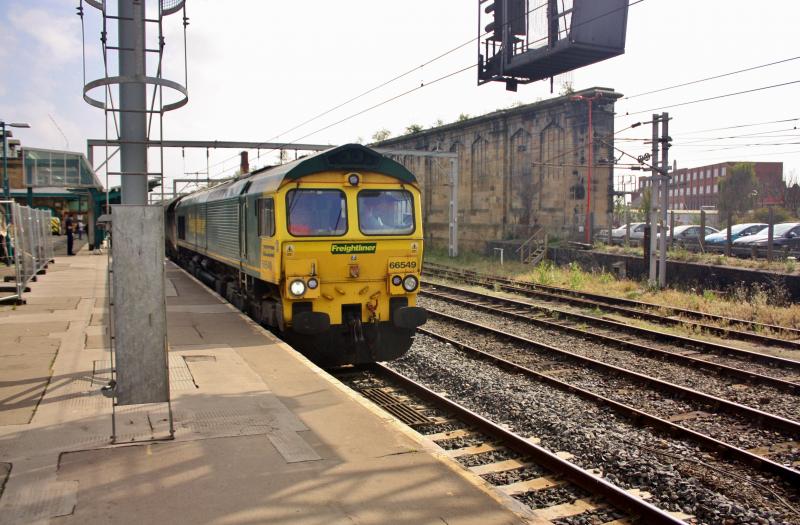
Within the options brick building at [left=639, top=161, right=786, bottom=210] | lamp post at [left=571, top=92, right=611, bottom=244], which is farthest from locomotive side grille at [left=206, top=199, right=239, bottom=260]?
brick building at [left=639, top=161, right=786, bottom=210]

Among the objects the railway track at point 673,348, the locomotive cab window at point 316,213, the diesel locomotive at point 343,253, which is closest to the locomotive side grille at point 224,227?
the diesel locomotive at point 343,253

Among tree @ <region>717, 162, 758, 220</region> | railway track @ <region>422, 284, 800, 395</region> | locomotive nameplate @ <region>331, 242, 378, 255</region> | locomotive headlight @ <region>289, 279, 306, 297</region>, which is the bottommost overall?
railway track @ <region>422, 284, 800, 395</region>

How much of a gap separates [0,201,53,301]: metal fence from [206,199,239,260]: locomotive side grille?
4.02 meters

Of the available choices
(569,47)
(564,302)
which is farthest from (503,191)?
(569,47)

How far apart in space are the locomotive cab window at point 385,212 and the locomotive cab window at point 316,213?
30 cm

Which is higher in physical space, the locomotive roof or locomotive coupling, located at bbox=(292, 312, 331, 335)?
the locomotive roof

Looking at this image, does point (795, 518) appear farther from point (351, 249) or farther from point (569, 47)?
point (569, 47)

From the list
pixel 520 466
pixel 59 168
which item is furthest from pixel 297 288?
pixel 59 168

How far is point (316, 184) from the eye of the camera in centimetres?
936

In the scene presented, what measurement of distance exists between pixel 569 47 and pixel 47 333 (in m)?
9.88

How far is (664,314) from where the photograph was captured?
14.8m

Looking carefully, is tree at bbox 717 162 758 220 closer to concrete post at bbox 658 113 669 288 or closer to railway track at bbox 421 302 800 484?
concrete post at bbox 658 113 669 288

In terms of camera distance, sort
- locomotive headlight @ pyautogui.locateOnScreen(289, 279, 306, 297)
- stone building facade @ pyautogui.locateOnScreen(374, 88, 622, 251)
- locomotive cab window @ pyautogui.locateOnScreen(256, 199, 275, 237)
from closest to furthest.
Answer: locomotive headlight @ pyautogui.locateOnScreen(289, 279, 306, 297) < locomotive cab window @ pyautogui.locateOnScreen(256, 199, 275, 237) < stone building facade @ pyautogui.locateOnScreen(374, 88, 622, 251)

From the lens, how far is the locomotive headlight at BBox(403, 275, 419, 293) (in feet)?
31.5
